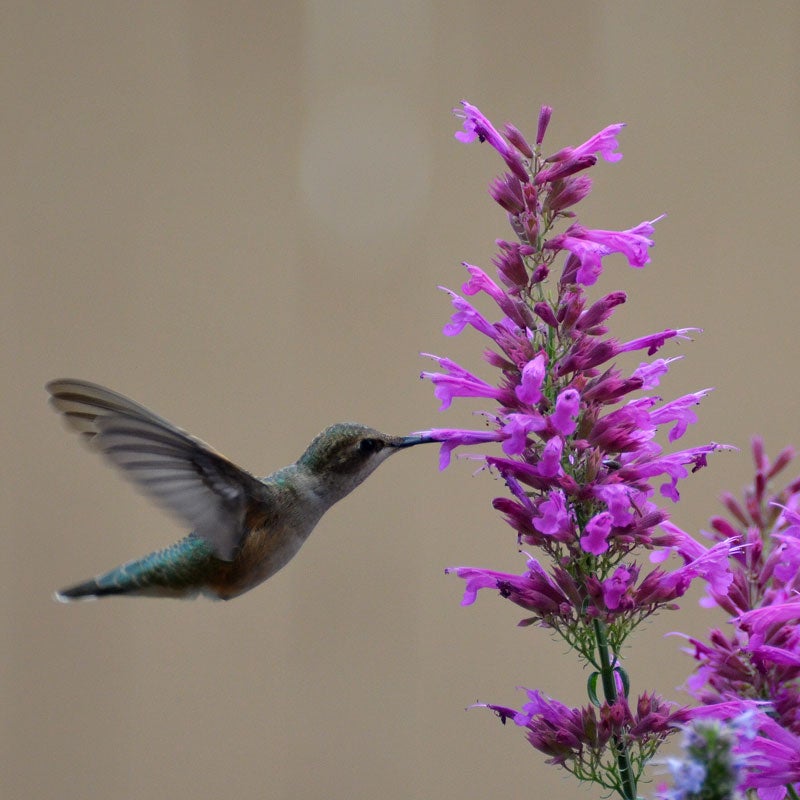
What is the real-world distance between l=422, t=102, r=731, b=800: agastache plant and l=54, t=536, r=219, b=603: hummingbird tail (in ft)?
1.70

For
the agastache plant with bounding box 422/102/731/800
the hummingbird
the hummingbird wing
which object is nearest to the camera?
the agastache plant with bounding box 422/102/731/800

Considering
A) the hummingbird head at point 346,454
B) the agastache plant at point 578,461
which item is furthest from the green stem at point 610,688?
the hummingbird head at point 346,454

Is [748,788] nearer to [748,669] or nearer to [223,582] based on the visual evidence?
[748,669]

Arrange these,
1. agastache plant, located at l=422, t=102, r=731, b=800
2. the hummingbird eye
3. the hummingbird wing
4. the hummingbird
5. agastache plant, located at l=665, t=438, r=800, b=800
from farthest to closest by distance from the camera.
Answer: the hummingbird eye
the hummingbird
the hummingbird wing
agastache plant, located at l=422, t=102, r=731, b=800
agastache plant, located at l=665, t=438, r=800, b=800

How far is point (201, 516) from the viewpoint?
1.27 metres

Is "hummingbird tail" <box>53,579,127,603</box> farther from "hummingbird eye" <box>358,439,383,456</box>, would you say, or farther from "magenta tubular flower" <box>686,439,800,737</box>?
"magenta tubular flower" <box>686,439,800,737</box>

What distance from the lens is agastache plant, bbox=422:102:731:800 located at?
939 mm

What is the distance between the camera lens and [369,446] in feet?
4.55

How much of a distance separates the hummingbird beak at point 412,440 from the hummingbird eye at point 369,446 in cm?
3

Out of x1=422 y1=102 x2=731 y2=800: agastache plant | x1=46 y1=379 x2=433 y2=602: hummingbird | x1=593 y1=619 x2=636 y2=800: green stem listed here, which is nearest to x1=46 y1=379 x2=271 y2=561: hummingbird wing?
x1=46 y1=379 x2=433 y2=602: hummingbird

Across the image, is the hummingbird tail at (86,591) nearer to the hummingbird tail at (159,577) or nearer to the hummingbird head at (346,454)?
the hummingbird tail at (159,577)

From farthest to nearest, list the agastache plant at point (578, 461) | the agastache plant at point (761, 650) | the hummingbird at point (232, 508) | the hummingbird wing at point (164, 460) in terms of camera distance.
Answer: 1. the hummingbird at point (232, 508)
2. the hummingbird wing at point (164, 460)
3. the agastache plant at point (578, 461)
4. the agastache plant at point (761, 650)

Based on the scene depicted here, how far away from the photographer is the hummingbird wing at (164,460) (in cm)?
114

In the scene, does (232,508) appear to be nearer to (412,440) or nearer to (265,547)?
(265,547)
